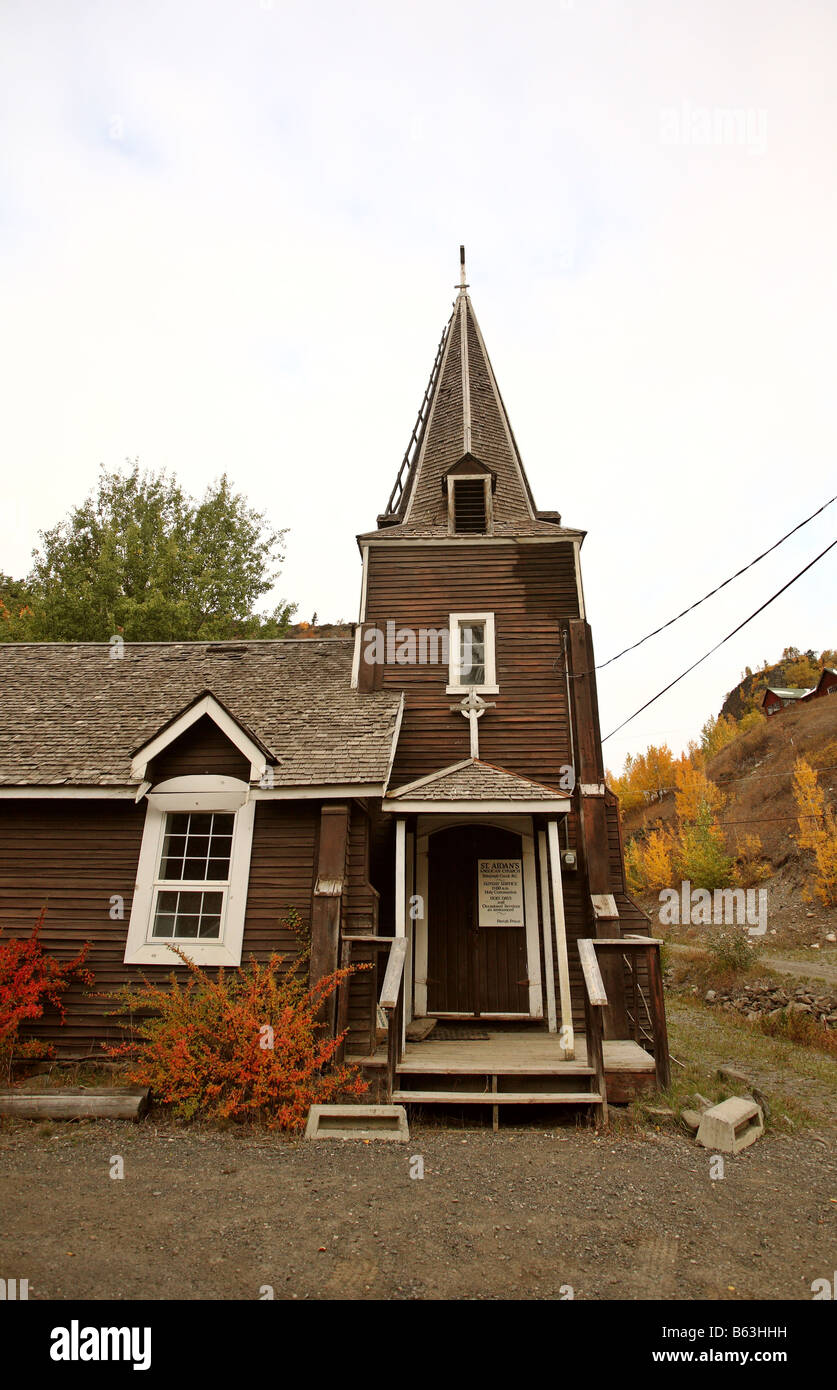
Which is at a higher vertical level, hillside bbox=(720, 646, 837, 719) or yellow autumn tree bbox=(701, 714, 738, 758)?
hillside bbox=(720, 646, 837, 719)

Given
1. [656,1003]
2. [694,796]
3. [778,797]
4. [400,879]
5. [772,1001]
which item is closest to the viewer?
[656,1003]

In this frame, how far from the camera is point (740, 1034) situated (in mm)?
13891

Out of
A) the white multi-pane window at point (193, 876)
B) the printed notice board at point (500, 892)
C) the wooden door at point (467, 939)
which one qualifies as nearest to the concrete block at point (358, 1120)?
the white multi-pane window at point (193, 876)

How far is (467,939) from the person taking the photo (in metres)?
11.0

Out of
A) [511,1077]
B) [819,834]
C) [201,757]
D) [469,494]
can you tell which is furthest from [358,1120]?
[819,834]

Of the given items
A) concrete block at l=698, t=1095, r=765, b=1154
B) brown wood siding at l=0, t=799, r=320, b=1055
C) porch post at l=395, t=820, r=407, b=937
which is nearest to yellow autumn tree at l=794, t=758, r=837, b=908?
concrete block at l=698, t=1095, r=765, b=1154

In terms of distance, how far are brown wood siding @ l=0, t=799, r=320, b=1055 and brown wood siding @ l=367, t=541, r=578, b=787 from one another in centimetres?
264

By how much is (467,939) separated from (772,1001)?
10424 millimetres

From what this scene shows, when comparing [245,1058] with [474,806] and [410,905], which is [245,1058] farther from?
[474,806]

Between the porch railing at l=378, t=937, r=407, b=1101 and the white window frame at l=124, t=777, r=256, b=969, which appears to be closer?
the porch railing at l=378, t=937, r=407, b=1101

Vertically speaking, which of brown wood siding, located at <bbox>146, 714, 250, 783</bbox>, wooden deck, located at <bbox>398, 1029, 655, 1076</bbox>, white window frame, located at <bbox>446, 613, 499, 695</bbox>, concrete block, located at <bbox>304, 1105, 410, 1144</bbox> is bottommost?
concrete block, located at <bbox>304, 1105, 410, 1144</bbox>

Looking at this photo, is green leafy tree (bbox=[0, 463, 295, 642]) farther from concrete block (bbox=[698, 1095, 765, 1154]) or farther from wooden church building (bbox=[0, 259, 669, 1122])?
concrete block (bbox=[698, 1095, 765, 1154])

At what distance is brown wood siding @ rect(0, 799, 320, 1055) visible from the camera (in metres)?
9.12

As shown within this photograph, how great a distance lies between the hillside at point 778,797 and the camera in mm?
35250
